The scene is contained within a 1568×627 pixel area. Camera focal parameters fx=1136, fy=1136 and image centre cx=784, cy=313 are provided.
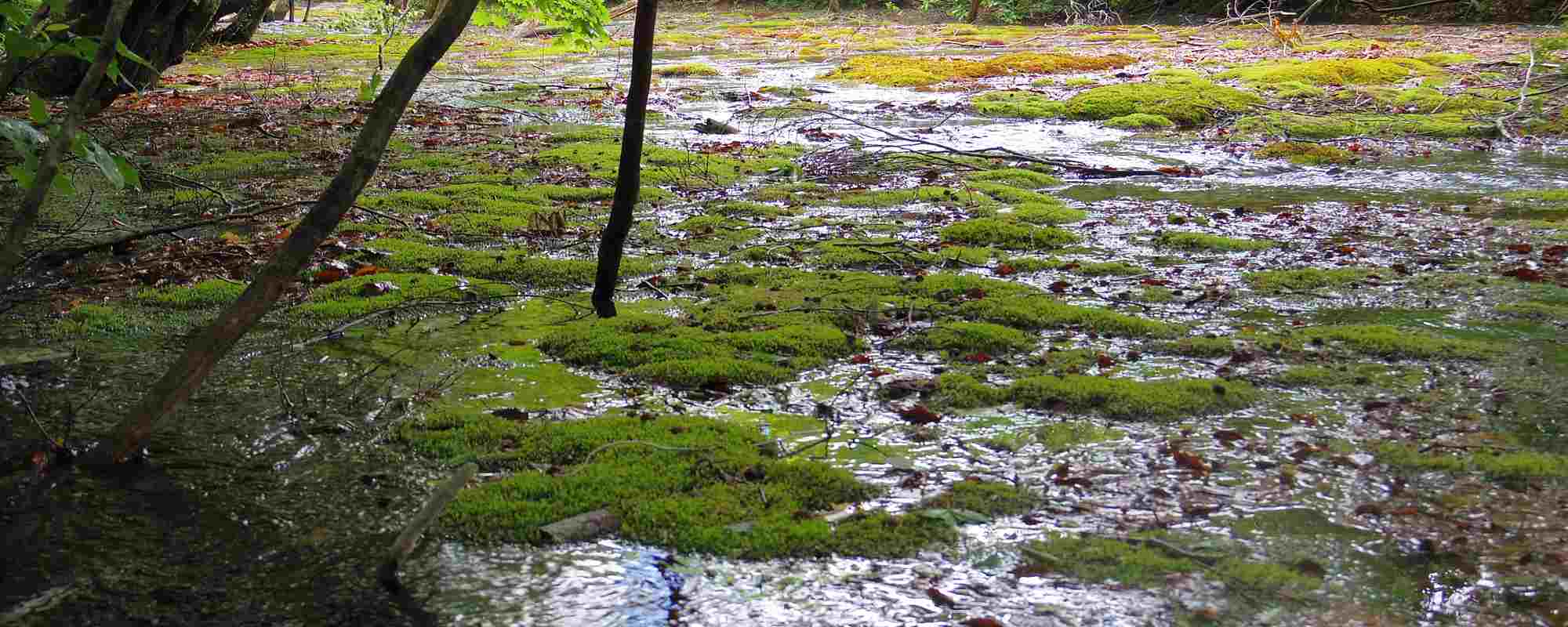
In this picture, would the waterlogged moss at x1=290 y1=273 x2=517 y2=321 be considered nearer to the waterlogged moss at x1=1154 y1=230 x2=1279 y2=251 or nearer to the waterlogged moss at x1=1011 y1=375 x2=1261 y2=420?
the waterlogged moss at x1=1011 y1=375 x2=1261 y2=420

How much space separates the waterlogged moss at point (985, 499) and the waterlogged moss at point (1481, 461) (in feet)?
4.30

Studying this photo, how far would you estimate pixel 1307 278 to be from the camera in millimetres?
6281

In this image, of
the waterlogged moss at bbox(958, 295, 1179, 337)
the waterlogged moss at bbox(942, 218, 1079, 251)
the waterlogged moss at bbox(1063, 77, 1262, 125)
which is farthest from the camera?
the waterlogged moss at bbox(1063, 77, 1262, 125)

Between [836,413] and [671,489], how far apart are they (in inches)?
36.7

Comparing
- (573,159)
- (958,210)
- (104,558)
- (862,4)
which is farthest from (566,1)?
(862,4)

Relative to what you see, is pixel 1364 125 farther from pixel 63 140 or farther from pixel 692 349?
pixel 63 140

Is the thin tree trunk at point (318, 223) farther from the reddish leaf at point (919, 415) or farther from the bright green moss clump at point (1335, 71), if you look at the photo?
the bright green moss clump at point (1335, 71)

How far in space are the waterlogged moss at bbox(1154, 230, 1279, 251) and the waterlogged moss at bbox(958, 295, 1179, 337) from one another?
1.73m

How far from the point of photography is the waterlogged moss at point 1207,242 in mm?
7133

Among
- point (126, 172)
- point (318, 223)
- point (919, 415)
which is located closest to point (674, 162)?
point (919, 415)

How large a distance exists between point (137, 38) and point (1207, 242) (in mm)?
9172

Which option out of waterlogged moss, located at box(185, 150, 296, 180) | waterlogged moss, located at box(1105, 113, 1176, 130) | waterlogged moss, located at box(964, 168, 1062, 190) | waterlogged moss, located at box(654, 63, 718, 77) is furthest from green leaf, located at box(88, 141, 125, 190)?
waterlogged moss, located at box(654, 63, 718, 77)

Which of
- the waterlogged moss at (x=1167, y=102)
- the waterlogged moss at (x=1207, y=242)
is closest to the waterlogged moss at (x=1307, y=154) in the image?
the waterlogged moss at (x=1167, y=102)

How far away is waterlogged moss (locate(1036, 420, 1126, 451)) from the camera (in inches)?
162
